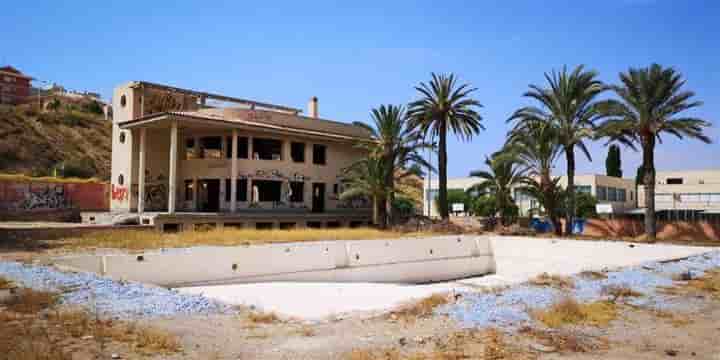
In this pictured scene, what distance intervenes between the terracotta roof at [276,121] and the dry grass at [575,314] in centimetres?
2853

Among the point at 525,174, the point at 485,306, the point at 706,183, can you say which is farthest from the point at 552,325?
the point at 706,183

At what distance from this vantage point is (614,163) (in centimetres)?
7538

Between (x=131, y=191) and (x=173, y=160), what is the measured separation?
515 centimetres

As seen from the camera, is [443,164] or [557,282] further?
[443,164]

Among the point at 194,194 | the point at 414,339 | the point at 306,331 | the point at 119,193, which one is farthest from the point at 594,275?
the point at 119,193

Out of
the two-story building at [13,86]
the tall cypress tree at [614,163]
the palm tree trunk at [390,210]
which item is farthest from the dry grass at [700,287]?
the two-story building at [13,86]

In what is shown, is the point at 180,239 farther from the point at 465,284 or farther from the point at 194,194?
the point at 194,194

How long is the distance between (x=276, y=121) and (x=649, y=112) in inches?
979

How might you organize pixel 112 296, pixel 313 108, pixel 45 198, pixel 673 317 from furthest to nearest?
pixel 313 108
pixel 45 198
pixel 112 296
pixel 673 317

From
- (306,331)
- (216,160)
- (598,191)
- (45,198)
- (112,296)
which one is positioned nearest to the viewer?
(306,331)

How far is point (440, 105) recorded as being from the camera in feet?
133

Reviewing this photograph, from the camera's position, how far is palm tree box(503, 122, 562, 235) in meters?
34.9

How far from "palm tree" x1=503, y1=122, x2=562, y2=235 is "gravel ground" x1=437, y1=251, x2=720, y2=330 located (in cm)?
1566

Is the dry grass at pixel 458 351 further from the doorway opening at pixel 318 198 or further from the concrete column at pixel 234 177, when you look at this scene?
the doorway opening at pixel 318 198
